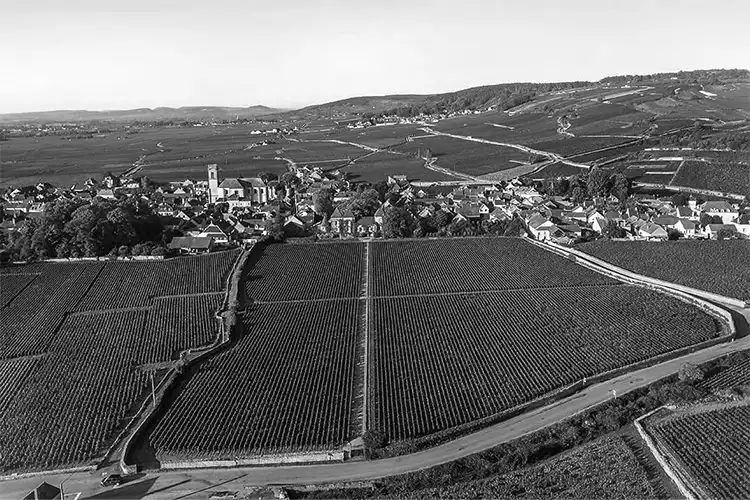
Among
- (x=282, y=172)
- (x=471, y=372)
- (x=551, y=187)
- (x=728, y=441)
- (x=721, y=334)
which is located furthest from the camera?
(x=282, y=172)

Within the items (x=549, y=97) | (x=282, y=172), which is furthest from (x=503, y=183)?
A: (x=549, y=97)

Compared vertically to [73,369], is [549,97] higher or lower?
higher

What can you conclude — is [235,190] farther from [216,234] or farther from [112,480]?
[112,480]

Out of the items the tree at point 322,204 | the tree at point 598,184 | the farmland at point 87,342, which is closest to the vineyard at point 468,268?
the farmland at point 87,342

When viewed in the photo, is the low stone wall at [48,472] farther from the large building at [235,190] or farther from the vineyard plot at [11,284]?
the large building at [235,190]

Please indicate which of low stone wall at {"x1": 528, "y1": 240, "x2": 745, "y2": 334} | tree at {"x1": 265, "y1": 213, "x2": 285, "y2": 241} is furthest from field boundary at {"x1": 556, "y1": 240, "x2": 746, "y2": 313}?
tree at {"x1": 265, "y1": 213, "x2": 285, "y2": 241}

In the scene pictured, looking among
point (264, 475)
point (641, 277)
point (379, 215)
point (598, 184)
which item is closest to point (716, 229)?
point (641, 277)

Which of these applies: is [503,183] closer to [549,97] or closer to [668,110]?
[668,110]
